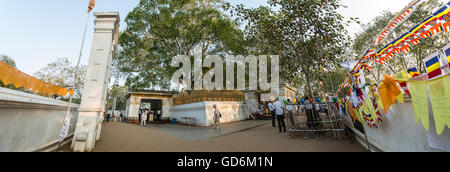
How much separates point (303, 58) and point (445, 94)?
24.2 feet

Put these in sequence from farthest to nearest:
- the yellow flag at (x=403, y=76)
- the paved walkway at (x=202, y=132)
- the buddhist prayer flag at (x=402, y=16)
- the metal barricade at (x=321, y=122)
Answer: the paved walkway at (x=202, y=132) < the metal barricade at (x=321, y=122) < the buddhist prayer flag at (x=402, y=16) < the yellow flag at (x=403, y=76)

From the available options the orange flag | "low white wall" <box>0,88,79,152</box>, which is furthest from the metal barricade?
the orange flag

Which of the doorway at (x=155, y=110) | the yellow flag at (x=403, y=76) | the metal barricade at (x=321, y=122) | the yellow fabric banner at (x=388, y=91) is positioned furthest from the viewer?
the doorway at (x=155, y=110)

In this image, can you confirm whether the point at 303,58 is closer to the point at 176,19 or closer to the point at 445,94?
the point at 445,94

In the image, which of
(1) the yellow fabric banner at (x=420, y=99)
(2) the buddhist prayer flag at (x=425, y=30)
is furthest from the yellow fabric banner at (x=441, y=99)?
(2) the buddhist prayer flag at (x=425, y=30)

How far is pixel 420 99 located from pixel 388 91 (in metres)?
0.54

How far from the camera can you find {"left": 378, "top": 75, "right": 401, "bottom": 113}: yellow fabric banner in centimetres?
228

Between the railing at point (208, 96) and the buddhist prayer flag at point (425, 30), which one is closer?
the buddhist prayer flag at point (425, 30)

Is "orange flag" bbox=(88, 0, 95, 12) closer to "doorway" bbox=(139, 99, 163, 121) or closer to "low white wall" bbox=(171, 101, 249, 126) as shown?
"low white wall" bbox=(171, 101, 249, 126)

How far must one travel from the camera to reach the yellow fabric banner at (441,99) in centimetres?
156

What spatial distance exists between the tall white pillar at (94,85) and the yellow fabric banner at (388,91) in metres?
6.55

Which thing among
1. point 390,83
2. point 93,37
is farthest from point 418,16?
point 93,37

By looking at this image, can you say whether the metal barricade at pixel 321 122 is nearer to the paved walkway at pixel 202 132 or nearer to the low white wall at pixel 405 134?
the low white wall at pixel 405 134
